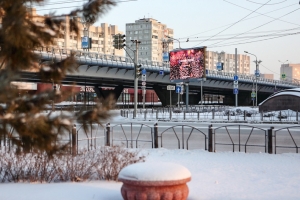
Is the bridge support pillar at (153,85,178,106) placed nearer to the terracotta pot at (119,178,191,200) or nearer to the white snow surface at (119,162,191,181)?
the white snow surface at (119,162,191,181)

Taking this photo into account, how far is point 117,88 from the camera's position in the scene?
240ft

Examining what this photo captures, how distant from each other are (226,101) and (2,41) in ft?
379

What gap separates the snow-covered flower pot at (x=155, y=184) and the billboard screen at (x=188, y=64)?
36118 millimetres

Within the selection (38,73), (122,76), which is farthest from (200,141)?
(122,76)

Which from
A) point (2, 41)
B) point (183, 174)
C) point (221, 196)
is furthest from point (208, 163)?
point (2, 41)

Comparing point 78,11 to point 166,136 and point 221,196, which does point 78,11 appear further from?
point 166,136

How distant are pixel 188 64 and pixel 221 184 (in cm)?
3535

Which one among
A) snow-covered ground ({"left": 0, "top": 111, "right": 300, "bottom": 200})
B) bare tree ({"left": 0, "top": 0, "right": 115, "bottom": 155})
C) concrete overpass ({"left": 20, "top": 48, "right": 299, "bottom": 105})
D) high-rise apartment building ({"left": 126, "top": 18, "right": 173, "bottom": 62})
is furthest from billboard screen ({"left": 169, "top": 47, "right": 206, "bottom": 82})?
high-rise apartment building ({"left": 126, "top": 18, "right": 173, "bottom": 62})

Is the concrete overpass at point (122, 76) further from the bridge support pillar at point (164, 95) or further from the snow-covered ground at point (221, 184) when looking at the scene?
the snow-covered ground at point (221, 184)

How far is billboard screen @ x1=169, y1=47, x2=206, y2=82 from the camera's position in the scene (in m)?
42.5

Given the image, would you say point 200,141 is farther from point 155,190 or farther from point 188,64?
point 188,64

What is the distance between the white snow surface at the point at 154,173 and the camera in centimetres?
641

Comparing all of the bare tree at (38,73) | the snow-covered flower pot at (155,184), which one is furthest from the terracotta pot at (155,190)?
the bare tree at (38,73)

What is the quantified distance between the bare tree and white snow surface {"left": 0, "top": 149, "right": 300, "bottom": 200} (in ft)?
8.82
